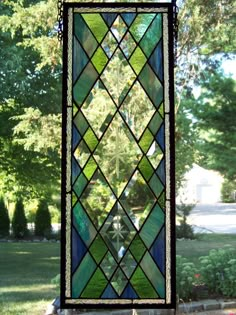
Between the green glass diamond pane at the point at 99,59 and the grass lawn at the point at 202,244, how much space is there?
1834 millimetres

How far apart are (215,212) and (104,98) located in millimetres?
1561

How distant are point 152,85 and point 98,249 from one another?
0.44 m

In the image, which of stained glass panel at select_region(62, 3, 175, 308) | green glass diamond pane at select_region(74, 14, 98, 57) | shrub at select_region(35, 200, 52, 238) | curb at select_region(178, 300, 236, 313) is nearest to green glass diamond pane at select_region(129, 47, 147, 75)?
stained glass panel at select_region(62, 3, 175, 308)

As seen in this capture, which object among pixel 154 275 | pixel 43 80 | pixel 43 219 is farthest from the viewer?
pixel 43 219

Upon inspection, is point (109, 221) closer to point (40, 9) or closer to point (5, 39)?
point (40, 9)

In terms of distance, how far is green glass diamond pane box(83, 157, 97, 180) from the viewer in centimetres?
131

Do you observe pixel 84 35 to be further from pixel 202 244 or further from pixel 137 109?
pixel 202 244

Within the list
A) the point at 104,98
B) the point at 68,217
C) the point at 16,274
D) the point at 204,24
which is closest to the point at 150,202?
the point at 68,217

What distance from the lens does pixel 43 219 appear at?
3424 millimetres

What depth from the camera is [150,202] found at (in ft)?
4.28

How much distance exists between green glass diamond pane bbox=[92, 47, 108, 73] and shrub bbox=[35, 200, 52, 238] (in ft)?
7.10

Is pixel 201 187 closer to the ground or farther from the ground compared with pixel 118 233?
farther from the ground

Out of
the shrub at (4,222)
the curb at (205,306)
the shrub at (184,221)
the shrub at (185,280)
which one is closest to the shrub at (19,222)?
the shrub at (4,222)

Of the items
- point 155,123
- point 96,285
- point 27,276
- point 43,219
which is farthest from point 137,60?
point 43,219
